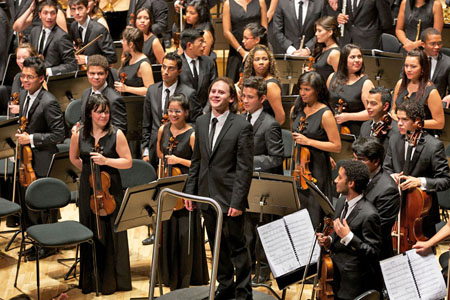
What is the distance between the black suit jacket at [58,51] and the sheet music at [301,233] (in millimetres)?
3282

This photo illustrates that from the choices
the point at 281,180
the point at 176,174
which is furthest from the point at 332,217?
the point at 176,174

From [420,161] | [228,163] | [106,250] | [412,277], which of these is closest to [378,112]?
[420,161]

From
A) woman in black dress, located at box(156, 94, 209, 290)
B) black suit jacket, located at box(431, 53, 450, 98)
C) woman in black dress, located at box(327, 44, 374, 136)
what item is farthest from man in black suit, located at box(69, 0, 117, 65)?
black suit jacket, located at box(431, 53, 450, 98)

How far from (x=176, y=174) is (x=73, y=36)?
2.88 metres

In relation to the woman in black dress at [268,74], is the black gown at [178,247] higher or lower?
lower

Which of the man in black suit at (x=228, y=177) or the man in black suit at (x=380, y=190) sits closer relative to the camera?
the man in black suit at (x=380, y=190)

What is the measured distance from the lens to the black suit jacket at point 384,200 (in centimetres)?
478

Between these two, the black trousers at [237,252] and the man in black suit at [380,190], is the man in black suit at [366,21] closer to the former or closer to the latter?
the man in black suit at [380,190]

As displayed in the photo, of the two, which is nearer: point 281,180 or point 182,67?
point 281,180

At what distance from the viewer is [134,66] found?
23.5 feet

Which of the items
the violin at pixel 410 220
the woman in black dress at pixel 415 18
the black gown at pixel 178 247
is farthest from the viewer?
the woman in black dress at pixel 415 18

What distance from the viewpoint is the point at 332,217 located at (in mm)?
5027

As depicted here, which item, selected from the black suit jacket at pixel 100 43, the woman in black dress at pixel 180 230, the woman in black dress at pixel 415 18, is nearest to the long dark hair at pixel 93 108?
the woman in black dress at pixel 180 230

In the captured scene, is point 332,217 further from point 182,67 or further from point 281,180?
point 182,67
